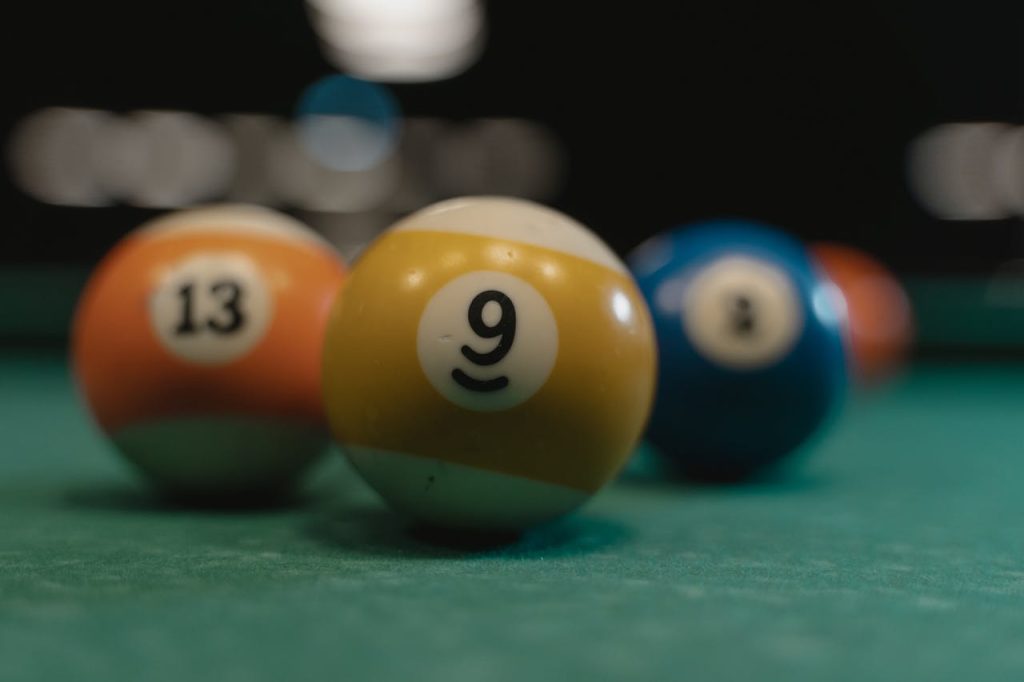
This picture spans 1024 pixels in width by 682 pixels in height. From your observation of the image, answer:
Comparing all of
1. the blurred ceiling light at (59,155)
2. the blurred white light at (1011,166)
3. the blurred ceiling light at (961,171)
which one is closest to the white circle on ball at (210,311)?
the blurred ceiling light at (59,155)

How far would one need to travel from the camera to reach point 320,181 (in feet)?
48.8

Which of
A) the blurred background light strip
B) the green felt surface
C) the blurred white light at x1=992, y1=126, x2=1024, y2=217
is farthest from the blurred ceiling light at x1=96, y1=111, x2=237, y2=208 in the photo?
the green felt surface

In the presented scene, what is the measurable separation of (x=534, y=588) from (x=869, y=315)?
188 inches

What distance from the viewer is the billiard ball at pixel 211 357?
276 centimetres

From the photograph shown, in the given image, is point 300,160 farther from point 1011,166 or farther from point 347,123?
point 1011,166

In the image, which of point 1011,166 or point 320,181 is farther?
point 320,181

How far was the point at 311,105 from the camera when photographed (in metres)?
14.6

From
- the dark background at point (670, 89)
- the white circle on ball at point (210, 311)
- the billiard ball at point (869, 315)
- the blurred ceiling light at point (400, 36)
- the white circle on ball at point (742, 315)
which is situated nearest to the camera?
the white circle on ball at point (210, 311)

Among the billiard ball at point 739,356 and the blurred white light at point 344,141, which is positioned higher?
the blurred white light at point 344,141

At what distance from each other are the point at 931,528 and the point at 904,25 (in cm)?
1141

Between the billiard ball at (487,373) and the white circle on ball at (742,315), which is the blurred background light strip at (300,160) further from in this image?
the billiard ball at (487,373)

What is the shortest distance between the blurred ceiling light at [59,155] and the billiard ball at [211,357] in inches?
462

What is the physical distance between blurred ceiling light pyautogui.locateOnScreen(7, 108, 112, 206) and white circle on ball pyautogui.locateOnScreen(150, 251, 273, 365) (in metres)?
11.9

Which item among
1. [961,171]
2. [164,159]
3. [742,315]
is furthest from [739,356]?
[164,159]
